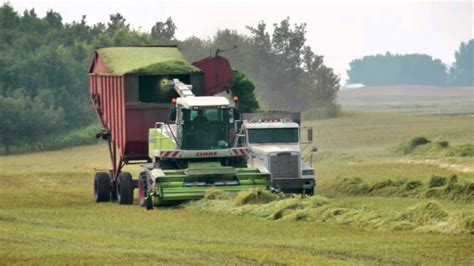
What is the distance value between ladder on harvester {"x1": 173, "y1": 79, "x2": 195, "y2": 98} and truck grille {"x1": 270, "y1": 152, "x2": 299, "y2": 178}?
3.06m

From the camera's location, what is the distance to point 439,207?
26.0m

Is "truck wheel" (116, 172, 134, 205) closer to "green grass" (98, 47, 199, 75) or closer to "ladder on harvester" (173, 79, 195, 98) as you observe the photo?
"ladder on harvester" (173, 79, 195, 98)

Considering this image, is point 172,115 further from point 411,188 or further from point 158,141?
point 411,188

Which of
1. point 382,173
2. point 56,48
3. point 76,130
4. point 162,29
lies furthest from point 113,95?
point 162,29

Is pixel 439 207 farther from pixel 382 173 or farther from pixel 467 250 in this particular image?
pixel 382 173

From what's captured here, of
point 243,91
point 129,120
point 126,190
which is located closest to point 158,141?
point 129,120

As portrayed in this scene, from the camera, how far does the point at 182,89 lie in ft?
117

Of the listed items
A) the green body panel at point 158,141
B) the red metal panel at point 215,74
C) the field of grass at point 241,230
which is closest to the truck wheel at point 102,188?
the field of grass at point 241,230

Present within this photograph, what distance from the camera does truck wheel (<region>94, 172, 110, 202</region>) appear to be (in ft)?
125

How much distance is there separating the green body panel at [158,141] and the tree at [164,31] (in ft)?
213

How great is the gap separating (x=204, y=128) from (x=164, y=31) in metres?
68.0

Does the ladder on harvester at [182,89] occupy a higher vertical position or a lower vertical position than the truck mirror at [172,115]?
higher

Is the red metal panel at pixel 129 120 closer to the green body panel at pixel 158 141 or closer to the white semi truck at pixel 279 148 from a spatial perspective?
the green body panel at pixel 158 141

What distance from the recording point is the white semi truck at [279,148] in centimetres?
3606
